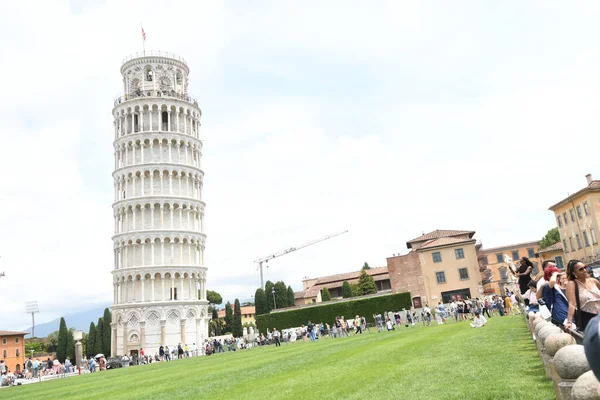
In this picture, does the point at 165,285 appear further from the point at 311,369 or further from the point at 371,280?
the point at 311,369

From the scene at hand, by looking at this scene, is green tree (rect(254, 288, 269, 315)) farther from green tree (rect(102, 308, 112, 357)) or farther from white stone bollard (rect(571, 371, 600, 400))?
white stone bollard (rect(571, 371, 600, 400))

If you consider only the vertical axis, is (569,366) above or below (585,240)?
below

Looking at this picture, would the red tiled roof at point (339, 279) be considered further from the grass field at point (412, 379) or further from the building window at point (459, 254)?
the grass field at point (412, 379)

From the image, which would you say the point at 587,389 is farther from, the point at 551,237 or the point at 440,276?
the point at 551,237

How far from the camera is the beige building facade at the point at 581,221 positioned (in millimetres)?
56969

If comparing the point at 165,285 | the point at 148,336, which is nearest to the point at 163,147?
the point at 165,285

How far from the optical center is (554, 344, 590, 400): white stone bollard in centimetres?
520

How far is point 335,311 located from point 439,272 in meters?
15.1

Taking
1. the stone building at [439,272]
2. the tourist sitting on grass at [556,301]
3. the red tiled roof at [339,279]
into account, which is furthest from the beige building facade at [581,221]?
the tourist sitting on grass at [556,301]

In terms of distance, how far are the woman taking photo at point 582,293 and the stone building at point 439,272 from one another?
59.0 meters

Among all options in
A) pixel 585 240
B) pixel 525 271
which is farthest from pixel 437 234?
pixel 525 271

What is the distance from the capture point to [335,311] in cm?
6625

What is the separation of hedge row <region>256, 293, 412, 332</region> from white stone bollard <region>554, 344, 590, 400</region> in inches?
2368

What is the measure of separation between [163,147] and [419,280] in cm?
4203
